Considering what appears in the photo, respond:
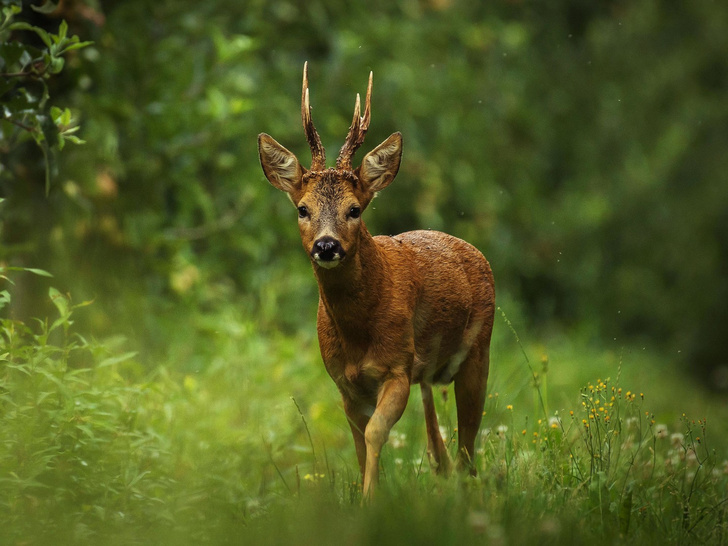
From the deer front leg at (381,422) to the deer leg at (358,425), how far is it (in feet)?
0.69

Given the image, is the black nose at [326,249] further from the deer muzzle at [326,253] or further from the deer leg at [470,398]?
the deer leg at [470,398]

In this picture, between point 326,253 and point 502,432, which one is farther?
point 502,432

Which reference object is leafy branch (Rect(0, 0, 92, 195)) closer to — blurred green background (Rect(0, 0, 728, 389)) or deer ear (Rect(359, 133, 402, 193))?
blurred green background (Rect(0, 0, 728, 389))

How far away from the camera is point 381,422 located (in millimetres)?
4496

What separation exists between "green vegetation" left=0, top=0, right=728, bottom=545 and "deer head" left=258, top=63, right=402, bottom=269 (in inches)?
37.4

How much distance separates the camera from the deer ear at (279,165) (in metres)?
4.79

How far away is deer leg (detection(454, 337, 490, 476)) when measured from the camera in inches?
202

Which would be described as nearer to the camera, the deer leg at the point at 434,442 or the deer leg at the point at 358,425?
the deer leg at the point at 358,425

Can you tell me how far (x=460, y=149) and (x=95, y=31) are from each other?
5394 millimetres

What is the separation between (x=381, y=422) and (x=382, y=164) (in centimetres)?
107

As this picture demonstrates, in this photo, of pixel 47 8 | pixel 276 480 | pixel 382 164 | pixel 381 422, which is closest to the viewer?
pixel 381 422

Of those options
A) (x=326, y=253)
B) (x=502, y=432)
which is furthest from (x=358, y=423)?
(x=502, y=432)

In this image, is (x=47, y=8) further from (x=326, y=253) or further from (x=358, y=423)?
(x=358, y=423)

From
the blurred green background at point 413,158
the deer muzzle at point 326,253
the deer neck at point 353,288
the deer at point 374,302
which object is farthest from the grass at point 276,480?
the blurred green background at point 413,158
